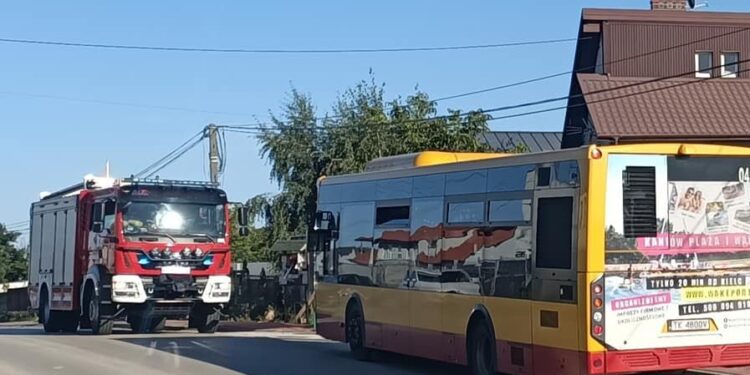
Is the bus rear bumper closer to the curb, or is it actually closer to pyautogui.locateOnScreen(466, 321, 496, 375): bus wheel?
pyautogui.locateOnScreen(466, 321, 496, 375): bus wheel

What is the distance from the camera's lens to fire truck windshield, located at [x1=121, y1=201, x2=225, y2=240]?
24.8 metres

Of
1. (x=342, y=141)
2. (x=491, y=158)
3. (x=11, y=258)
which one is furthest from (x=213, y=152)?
(x=11, y=258)

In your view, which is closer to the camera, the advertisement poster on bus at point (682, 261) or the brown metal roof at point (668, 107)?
the advertisement poster on bus at point (682, 261)

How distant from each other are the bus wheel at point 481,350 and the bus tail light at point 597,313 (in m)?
2.31

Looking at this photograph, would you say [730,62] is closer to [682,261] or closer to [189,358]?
[189,358]

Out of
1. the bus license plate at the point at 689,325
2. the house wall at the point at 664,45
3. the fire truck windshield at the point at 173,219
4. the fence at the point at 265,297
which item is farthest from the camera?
the house wall at the point at 664,45

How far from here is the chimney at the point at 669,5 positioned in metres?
38.2

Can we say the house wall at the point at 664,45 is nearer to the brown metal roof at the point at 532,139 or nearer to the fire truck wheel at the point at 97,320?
the brown metal roof at the point at 532,139

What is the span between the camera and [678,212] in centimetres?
1284

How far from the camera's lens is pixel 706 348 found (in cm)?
1281

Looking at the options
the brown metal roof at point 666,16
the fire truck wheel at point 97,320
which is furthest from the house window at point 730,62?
the fire truck wheel at point 97,320

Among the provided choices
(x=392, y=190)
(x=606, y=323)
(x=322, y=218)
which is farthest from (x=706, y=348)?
(x=322, y=218)

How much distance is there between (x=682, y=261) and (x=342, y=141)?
23776mm

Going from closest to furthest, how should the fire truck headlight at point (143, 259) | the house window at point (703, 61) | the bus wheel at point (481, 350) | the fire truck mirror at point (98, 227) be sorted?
the bus wheel at point (481, 350)
the fire truck headlight at point (143, 259)
the fire truck mirror at point (98, 227)
the house window at point (703, 61)
